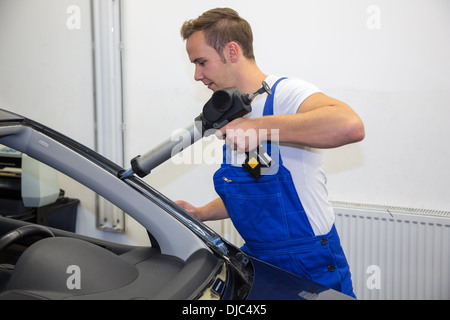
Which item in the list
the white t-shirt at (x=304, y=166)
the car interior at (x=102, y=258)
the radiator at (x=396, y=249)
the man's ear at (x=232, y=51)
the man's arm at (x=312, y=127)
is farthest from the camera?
the radiator at (x=396, y=249)

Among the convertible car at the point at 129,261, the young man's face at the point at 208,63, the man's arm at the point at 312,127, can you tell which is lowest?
the convertible car at the point at 129,261

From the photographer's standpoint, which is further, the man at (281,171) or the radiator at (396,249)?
the radiator at (396,249)

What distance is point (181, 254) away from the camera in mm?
1161

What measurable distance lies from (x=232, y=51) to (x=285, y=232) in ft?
2.19

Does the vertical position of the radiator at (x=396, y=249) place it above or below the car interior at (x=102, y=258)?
below

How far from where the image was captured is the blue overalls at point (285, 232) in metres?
1.28

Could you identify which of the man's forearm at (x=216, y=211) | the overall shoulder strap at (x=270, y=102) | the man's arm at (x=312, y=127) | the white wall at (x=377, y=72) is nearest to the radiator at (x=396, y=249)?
the white wall at (x=377, y=72)

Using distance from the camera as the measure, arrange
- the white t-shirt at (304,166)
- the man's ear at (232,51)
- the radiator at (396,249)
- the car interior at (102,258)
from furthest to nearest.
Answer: the radiator at (396,249) < the man's ear at (232,51) < the white t-shirt at (304,166) < the car interior at (102,258)

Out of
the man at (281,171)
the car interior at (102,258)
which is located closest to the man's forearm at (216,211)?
the man at (281,171)

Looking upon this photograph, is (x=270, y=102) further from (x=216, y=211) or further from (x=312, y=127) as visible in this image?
(x=216, y=211)

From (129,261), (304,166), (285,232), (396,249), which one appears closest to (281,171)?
(304,166)

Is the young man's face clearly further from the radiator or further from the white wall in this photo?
the radiator

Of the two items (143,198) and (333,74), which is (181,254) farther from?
(333,74)

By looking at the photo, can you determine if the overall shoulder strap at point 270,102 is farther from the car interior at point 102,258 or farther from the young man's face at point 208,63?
the car interior at point 102,258
